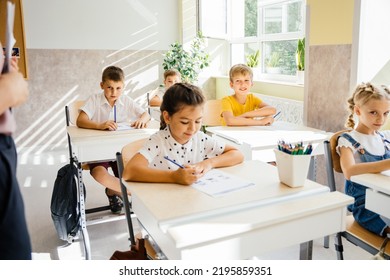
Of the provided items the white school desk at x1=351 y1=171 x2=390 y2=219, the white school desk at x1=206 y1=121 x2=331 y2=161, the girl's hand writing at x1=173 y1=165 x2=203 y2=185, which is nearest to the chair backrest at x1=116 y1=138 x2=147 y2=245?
the girl's hand writing at x1=173 y1=165 x2=203 y2=185

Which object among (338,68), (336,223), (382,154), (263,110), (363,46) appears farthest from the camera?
(263,110)

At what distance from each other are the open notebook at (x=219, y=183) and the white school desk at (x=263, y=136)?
74 cm

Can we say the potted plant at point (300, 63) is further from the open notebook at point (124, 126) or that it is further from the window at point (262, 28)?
the open notebook at point (124, 126)

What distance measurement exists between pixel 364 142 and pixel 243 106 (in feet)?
4.12

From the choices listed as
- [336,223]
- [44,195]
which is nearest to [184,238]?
[336,223]

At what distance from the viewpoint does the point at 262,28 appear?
14.6 feet

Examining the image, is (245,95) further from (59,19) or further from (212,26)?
(59,19)

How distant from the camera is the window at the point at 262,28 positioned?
3.96 metres

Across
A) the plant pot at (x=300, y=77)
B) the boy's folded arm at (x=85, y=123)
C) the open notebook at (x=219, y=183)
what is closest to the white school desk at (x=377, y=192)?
the open notebook at (x=219, y=183)

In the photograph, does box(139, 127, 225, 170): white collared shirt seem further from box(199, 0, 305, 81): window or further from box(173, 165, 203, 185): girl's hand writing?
box(199, 0, 305, 81): window

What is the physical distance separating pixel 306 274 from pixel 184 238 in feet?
1.21

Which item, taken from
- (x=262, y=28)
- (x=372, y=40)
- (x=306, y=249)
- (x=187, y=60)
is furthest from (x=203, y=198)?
(x=187, y=60)

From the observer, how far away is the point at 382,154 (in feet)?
6.19

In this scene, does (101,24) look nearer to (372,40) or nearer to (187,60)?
(187,60)
